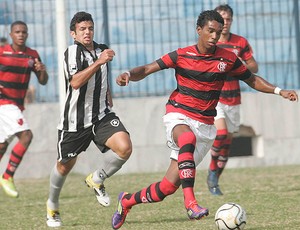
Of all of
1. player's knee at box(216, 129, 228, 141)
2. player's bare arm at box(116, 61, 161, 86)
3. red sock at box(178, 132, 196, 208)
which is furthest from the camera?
player's knee at box(216, 129, 228, 141)

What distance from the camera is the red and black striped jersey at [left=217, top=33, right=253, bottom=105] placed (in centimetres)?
1248

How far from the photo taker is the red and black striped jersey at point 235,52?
41.0 ft

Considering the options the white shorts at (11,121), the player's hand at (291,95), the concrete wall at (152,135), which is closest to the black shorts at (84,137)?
the player's hand at (291,95)

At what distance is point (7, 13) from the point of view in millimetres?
17141

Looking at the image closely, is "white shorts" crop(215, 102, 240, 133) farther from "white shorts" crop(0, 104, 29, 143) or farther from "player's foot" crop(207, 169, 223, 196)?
"white shorts" crop(0, 104, 29, 143)

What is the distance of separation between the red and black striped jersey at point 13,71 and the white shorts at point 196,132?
4.60 metres

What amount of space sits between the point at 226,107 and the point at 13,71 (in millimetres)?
2808

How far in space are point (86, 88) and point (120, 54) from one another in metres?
7.61

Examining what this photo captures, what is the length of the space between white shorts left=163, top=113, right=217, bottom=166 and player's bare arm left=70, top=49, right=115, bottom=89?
2.52 feet

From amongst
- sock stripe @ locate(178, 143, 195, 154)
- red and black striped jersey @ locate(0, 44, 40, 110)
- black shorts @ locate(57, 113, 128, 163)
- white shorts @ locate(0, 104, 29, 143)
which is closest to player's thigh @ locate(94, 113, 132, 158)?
black shorts @ locate(57, 113, 128, 163)

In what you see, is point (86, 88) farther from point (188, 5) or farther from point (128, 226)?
point (188, 5)

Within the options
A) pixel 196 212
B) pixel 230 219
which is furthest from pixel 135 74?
pixel 230 219

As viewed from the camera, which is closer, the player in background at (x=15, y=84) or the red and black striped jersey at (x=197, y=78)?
the red and black striped jersey at (x=197, y=78)

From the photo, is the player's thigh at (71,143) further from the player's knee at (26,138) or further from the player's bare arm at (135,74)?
the player's knee at (26,138)
